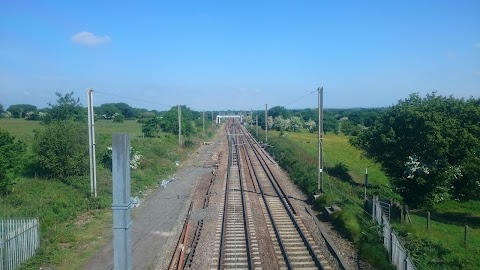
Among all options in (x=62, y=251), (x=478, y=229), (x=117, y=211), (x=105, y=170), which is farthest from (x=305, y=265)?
(x=105, y=170)

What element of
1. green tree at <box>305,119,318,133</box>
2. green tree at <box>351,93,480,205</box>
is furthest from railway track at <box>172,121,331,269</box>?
green tree at <box>305,119,318,133</box>

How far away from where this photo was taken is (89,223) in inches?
679

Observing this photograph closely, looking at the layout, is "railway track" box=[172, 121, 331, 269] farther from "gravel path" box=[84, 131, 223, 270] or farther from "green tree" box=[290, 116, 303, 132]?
"green tree" box=[290, 116, 303, 132]

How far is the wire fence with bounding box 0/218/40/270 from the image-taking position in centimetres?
1102

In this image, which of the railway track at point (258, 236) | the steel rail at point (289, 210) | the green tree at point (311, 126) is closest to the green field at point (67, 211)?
the railway track at point (258, 236)

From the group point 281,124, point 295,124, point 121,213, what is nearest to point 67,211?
point 121,213

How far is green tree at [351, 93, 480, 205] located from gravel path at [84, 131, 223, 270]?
1229cm

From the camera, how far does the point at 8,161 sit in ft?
57.6

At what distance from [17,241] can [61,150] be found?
37.4ft

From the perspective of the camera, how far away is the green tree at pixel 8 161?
57.2 ft

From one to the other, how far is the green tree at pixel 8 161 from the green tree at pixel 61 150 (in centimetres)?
327

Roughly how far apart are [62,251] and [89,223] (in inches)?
150

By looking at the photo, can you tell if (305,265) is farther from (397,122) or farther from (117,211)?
(397,122)

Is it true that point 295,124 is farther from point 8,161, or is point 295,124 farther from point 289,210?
point 8,161
